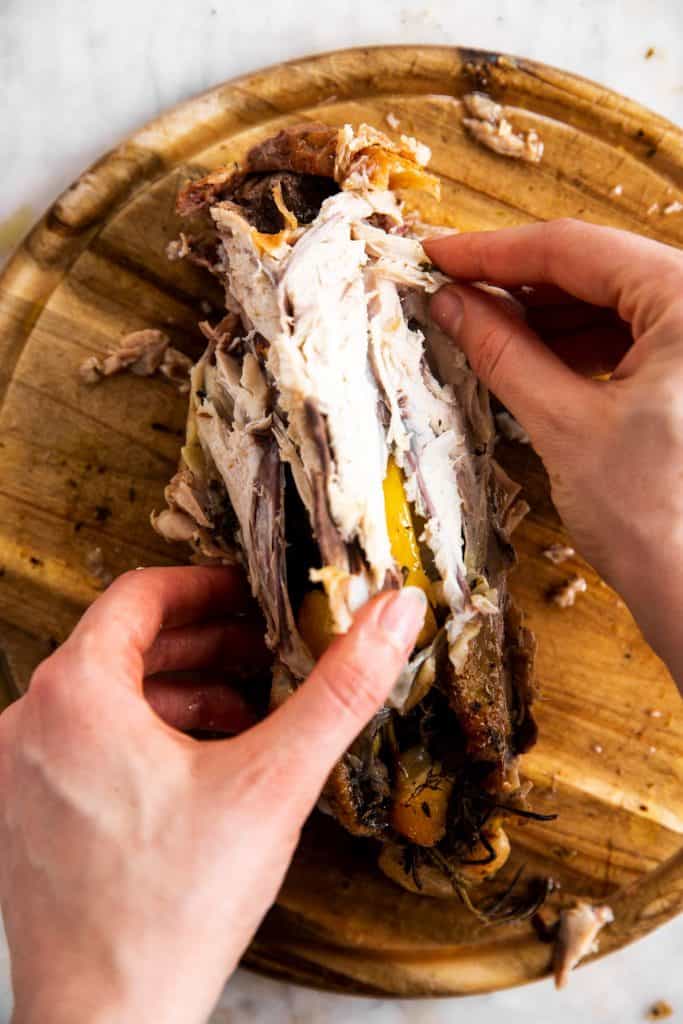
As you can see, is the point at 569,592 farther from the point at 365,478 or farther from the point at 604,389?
the point at 365,478

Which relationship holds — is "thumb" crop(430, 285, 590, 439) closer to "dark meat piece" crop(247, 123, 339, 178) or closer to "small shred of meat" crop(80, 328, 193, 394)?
"dark meat piece" crop(247, 123, 339, 178)

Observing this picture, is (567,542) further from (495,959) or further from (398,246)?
(495,959)

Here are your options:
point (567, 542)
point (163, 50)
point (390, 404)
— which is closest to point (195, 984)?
point (390, 404)

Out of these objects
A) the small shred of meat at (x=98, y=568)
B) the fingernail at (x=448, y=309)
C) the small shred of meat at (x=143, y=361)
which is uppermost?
the fingernail at (x=448, y=309)

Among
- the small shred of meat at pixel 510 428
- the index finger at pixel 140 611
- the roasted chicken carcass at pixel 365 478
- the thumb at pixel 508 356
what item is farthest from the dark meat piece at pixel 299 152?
the index finger at pixel 140 611

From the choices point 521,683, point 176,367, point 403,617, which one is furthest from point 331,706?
point 176,367

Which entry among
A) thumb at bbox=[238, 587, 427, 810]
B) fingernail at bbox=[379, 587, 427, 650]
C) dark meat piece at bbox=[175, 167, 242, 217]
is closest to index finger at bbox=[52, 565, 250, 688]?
thumb at bbox=[238, 587, 427, 810]

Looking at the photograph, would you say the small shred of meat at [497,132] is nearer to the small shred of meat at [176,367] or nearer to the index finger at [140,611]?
the small shred of meat at [176,367]

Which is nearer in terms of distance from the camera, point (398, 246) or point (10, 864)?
point (10, 864)
